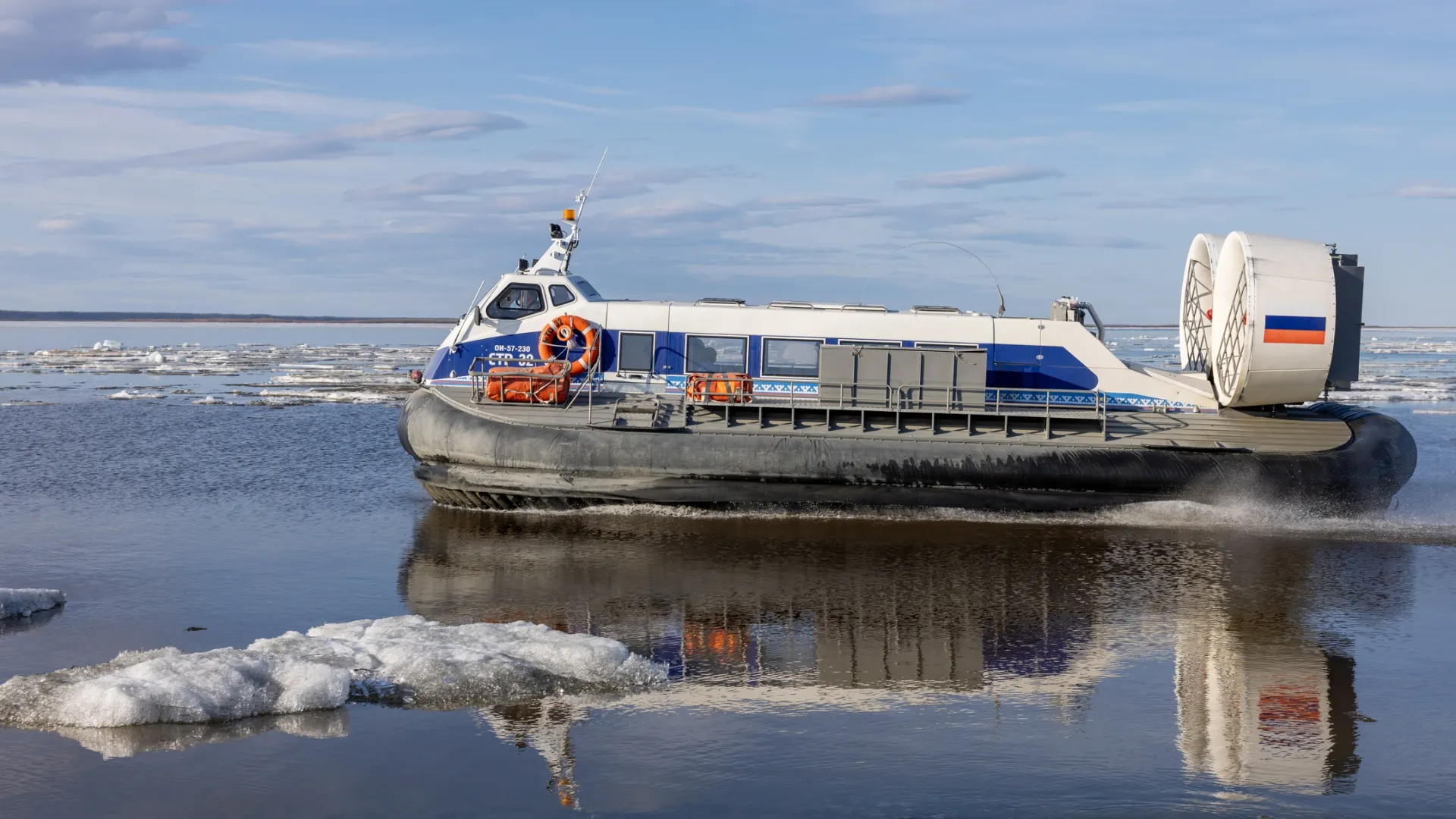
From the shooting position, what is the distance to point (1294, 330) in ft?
42.3

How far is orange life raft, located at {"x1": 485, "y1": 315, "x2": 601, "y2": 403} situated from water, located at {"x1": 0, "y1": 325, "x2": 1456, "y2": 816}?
1502mm

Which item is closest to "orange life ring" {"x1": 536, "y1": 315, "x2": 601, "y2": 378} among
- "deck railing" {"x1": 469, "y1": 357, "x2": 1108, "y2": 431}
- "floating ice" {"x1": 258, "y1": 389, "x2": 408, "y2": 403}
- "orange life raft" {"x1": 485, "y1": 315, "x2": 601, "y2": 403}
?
"orange life raft" {"x1": 485, "y1": 315, "x2": 601, "y2": 403}

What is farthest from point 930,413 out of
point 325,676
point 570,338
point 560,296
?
point 325,676

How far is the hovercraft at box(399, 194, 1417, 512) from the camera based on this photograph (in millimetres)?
13117

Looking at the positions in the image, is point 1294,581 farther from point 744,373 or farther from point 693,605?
point 744,373

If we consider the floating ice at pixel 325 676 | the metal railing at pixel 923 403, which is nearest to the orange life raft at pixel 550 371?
the metal railing at pixel 923 403

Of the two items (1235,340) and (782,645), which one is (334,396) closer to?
(1235,340)

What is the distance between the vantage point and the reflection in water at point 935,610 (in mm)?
7266

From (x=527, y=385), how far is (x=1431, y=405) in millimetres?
25061

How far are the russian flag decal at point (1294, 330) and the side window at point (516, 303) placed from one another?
8.54 metres

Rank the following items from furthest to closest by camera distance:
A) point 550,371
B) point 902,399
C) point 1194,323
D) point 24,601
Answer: point 1194,323 → point 550,371 → point 902,399 → point 24,601

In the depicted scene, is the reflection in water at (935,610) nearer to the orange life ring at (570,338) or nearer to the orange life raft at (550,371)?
the orange life raft at (550,371)

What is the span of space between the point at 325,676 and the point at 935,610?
486cm

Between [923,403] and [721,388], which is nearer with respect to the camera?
[923,403]
